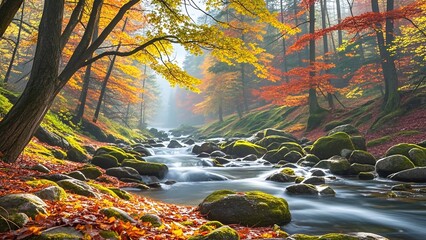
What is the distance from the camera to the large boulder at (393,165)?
427 inches

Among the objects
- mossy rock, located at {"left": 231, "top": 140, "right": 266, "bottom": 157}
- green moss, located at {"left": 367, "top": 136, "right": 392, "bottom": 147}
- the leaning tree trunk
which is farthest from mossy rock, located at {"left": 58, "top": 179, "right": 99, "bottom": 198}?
mossy rock, located at {"left": 231, "top": 140, "right": 266, "bottom": 157}

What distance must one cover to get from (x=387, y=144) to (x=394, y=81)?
4322 mm

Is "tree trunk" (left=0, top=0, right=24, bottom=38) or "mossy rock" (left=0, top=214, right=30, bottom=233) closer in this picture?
"mossy rock" (left=0, top=214, right=30, bottom=233)

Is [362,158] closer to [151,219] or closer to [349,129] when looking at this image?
[349,129]

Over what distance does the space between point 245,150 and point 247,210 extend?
1293cm

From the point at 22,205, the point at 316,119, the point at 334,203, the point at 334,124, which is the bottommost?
the point at 334,203

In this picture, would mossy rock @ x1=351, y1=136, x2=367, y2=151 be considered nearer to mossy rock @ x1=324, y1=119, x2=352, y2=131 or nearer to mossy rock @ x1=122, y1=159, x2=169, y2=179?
mossy rock @ x1=324, y1=119, x2=352, y2=131

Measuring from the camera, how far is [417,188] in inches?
351

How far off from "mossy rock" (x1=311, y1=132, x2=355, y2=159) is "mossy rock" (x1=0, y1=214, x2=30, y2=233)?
1342cm

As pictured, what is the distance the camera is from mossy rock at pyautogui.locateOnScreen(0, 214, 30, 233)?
3223 millimetres

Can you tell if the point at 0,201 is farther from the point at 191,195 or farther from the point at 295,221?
the point at 191,195

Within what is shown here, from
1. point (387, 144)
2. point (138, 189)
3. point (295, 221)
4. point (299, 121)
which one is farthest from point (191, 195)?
point (299, 121)

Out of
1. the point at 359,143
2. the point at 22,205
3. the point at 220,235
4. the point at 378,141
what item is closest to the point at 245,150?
the point at 359,143

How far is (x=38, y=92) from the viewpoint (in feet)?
21.6
